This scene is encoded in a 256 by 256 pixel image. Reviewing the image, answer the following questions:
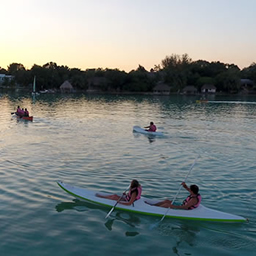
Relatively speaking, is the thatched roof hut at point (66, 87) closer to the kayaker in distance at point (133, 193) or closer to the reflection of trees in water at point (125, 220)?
the kayaker in distance at point (133, 193)

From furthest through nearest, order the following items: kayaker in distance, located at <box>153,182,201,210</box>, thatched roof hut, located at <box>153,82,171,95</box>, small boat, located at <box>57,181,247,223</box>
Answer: thatched roof hut, located at <box>153,82,171,95</box>
kayaker in distance, located at <box>153,182,201,210</box>
small boat, located at <box>57,181,247,223</box>

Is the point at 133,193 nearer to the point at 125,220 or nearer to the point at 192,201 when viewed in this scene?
the point at 125,220

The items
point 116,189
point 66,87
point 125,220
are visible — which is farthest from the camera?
point 66,87

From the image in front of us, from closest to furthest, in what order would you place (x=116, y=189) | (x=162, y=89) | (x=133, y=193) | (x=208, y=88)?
(x=133, y=193), (x=116, y=189), (x=162, y=89), (x=208, y=88)

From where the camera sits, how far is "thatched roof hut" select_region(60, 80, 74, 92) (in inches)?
5182

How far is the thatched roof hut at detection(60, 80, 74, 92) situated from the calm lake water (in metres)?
106

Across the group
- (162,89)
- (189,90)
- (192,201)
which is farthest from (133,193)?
(189,90)

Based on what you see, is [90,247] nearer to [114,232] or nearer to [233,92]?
[114,232]

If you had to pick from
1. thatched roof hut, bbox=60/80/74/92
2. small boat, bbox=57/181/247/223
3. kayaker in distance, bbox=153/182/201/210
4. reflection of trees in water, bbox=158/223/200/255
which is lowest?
reflection of trees in water, bbox=158/223/200/255

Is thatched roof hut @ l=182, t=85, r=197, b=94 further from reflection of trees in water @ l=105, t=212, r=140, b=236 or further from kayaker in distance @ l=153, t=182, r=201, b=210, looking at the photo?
reflection of trees in water @ l=105, t=212, r=140, b=236

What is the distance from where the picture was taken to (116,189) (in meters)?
14.1

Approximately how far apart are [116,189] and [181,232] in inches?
172

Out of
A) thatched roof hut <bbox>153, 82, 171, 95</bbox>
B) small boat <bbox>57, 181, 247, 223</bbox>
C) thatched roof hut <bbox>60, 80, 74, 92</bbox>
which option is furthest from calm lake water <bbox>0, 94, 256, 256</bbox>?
thatched roof hut <bbox>60, 80, 74, 92</bbox>

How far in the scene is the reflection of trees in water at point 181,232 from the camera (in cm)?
989
